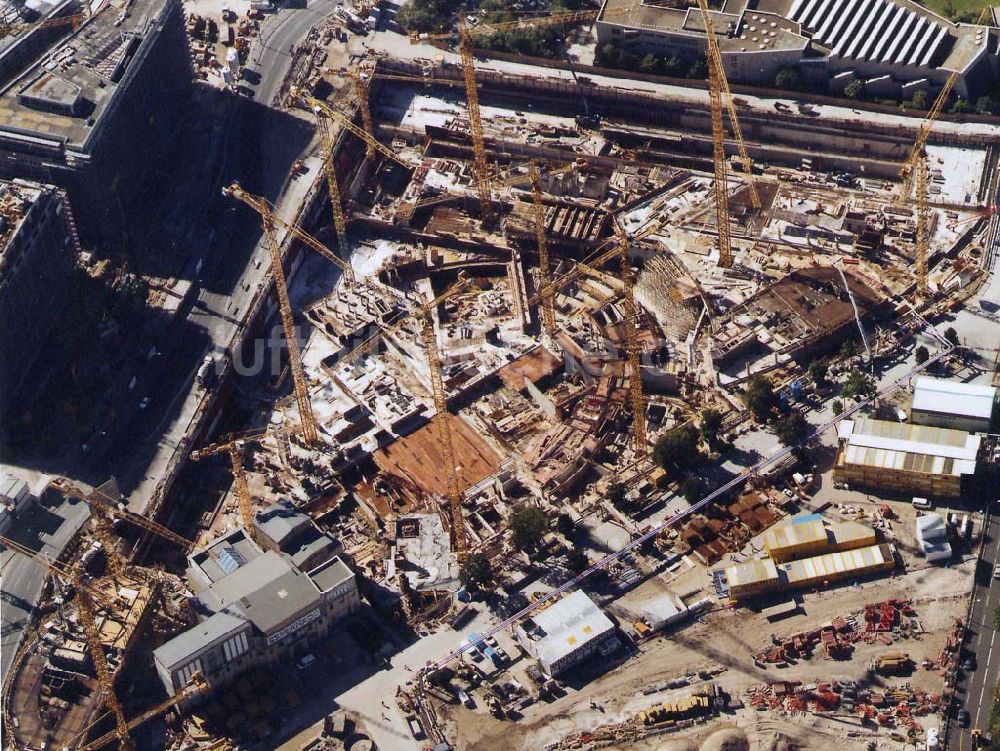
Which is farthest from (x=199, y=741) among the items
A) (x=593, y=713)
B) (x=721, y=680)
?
(x=721, y=680)

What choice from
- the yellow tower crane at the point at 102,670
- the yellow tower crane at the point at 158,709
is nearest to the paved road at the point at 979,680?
the yellow tower crane at the point at 158,709

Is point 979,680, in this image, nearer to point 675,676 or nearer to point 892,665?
point 892,665

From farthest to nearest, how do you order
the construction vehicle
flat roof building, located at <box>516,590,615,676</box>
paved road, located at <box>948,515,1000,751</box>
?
flat roof building, located at <box>516,590,615,676</box>, the construction vehicle, paved road, located at <box>948,515,1000,751</box>

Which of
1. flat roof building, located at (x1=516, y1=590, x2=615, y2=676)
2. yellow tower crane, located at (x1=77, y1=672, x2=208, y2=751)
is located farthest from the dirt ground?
yellow tower crane, located at (x1=77, y1=672, x2=208, y2=751)

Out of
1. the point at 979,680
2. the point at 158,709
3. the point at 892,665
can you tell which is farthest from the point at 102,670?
the point at 979,680

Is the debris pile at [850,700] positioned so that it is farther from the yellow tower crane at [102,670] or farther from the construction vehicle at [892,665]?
the yellow tower crane at [102,670]

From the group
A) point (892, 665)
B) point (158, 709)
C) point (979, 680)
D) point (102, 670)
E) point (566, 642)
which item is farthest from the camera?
point (566, 642)

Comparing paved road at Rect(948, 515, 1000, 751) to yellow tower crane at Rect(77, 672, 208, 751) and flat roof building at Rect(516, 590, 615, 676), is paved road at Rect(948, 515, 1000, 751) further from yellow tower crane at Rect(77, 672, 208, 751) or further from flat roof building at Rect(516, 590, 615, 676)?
yellow tower crane at Rect(77, 672, 208, 751)

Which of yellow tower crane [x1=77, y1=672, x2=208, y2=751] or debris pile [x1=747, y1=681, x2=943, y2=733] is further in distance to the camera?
yellow tower crane [x1=77, y1=672, x2=208, y2=751]

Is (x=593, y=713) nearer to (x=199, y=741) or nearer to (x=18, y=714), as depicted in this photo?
(x=199, y=741)

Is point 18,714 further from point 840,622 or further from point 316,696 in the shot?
point 840,622

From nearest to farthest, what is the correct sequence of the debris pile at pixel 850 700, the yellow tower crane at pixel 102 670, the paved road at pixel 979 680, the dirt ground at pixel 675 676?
the paved road at pixel 979 680, the debris pile at pixel 850 700, the dirt ground at pixel 675 676, the yellow tower crane at pixel 102 670
